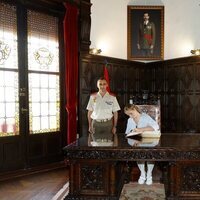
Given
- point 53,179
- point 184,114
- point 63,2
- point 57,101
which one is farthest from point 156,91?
point 53,179

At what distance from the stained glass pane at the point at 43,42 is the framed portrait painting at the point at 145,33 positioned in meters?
2.08

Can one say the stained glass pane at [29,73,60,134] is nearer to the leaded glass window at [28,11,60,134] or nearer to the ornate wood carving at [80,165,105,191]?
the leaded glass window at [28,11,60,134]

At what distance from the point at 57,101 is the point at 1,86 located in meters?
1.26

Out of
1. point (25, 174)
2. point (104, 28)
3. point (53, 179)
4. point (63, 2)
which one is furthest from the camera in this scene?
point (104, 28)

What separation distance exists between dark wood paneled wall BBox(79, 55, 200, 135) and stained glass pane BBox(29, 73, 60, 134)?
519 mm

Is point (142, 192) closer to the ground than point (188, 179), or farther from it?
closer to the ground

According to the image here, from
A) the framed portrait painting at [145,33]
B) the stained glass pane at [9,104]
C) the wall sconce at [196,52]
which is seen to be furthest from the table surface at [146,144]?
the framed portrait painting at [145,33]

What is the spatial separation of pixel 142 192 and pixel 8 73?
2.97m

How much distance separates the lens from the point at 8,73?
16.0ft

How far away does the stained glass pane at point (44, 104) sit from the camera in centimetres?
528

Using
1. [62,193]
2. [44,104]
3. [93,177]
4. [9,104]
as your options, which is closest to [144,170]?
[93,177]

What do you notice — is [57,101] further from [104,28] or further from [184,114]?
[184,114]

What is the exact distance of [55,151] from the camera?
563 centimetres

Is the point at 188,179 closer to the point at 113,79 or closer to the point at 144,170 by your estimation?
the point at 144,170
